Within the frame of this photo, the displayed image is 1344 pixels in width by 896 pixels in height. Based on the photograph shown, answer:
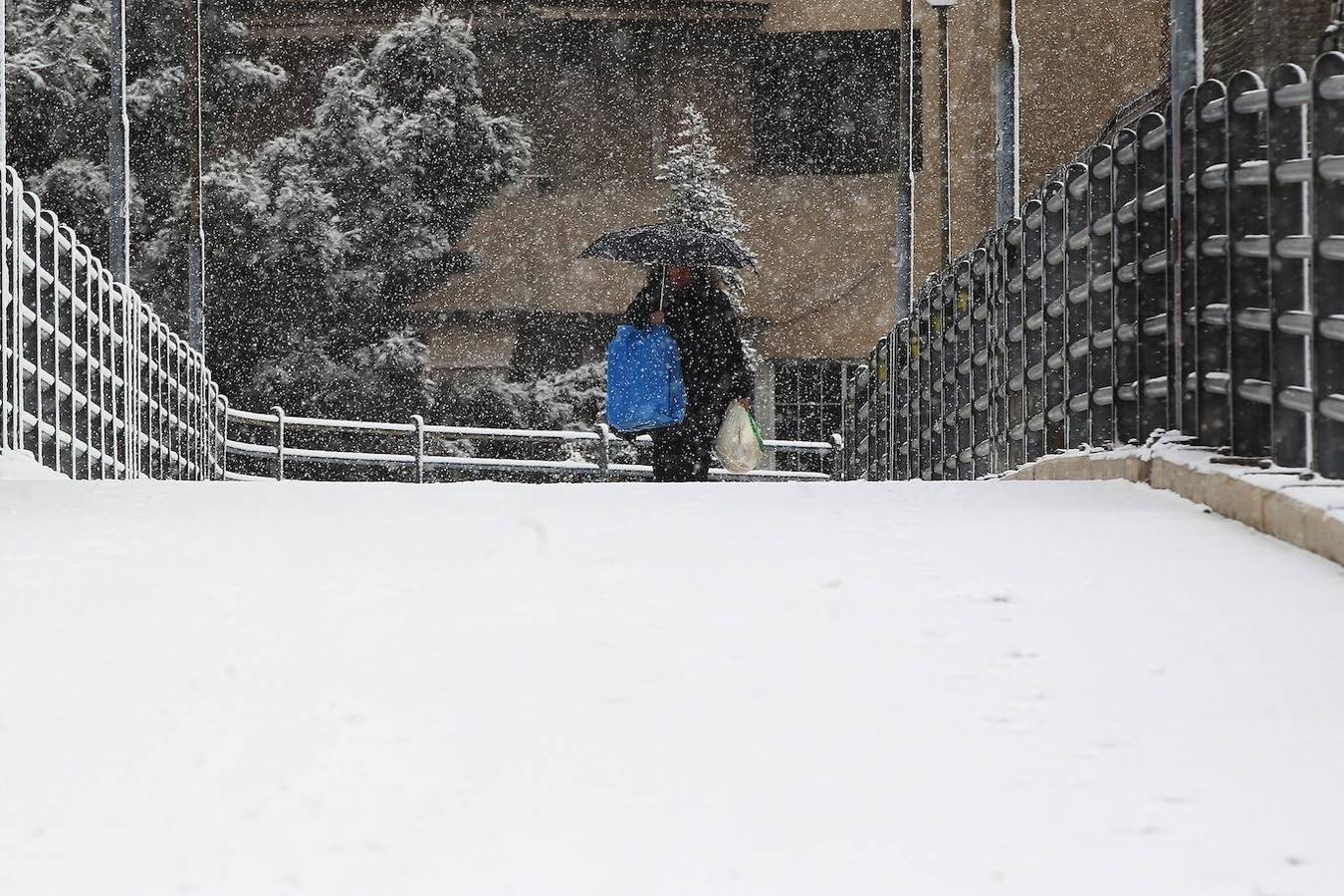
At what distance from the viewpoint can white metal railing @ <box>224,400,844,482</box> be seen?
81.3 ft

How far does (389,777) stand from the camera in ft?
13.5

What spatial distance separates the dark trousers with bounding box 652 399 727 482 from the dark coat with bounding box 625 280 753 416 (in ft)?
0.68

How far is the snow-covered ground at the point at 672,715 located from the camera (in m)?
3.65

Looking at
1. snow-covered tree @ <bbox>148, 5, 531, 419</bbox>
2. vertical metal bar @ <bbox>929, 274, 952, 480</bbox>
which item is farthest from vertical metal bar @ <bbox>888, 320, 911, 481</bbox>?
snow-covered tree @ <bbox>148, 5, 531, 419</bbox>

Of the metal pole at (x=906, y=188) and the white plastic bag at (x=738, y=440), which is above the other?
the metal pole at (x=906, y=188)

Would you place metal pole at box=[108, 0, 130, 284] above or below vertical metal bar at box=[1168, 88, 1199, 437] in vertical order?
above

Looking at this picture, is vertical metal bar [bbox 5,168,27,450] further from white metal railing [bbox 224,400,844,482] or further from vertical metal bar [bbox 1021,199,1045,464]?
white metal railing [bbox 224,400,844,482]

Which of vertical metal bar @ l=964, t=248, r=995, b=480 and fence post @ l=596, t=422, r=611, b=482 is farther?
fence post @ l=596, t=422, r=611, b=482

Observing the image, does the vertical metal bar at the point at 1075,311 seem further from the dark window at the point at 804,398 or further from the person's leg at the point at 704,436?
the dark window at the point at 804,398

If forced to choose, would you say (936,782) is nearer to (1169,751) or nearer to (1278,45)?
(1169,751)

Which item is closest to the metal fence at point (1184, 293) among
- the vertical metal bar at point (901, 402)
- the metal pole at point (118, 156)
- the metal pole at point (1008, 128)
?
the vertical metal bar at point (901, 402)

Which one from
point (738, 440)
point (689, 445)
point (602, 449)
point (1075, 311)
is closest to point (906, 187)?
point (602, 449)

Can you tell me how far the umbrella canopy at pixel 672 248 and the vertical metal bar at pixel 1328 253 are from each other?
7.78 m

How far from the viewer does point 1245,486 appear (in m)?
7.45
